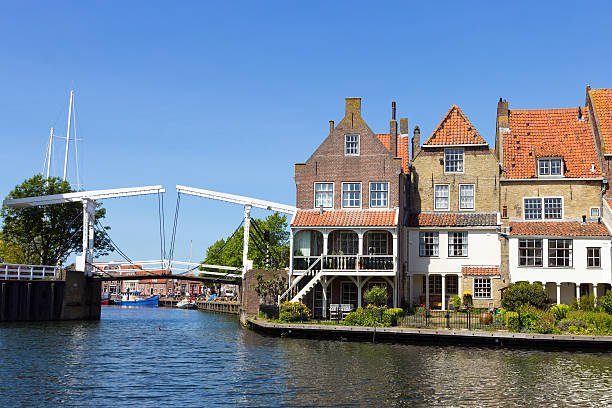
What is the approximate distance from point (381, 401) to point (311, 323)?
17.3 m

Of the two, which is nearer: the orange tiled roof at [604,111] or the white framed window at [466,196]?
the orange tiled roof at [604,111]

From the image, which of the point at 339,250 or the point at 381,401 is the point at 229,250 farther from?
the point at 381,401

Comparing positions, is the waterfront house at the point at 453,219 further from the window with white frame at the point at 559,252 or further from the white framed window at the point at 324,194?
the white framed window at the point at 324,194

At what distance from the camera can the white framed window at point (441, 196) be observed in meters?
48.5

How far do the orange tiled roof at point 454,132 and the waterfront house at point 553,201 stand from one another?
9.42 feet

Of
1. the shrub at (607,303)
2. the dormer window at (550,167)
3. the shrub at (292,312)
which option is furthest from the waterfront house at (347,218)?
the shrub at (607,303)

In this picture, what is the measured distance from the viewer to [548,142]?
1929 inches

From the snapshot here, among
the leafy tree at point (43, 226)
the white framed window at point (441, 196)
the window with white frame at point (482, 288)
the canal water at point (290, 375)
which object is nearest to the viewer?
the canal water at point (290, 375)

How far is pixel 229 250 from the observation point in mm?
84938

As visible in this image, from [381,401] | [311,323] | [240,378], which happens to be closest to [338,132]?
[311,323]

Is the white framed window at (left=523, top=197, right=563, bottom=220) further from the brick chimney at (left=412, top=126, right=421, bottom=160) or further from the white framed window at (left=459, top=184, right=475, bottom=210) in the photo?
the brick chimney at (left=412, top=126, right=421, bottom=160)

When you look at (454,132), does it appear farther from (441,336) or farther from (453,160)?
(441,336)

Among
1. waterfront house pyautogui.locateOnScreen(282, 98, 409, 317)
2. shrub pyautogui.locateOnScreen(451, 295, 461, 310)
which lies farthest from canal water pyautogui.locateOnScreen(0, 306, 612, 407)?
shrub pyautogui.locateOnScreen(451, 295, 461, 310)

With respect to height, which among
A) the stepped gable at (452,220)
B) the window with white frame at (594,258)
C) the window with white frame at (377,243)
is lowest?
the window with white frame at (594,258)
